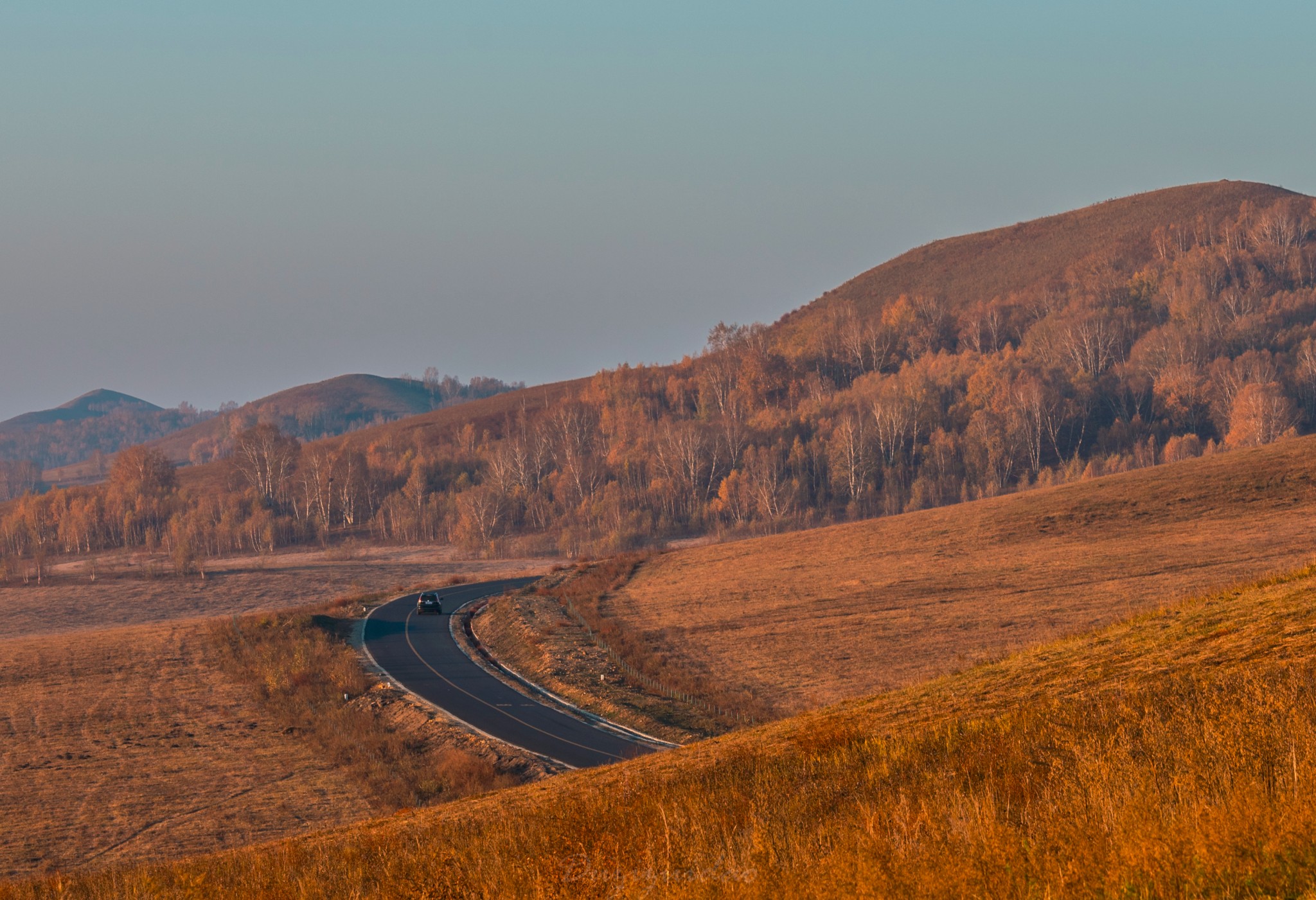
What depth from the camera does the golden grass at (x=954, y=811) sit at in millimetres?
7035

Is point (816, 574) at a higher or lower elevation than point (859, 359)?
lower

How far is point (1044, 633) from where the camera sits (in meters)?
38.9

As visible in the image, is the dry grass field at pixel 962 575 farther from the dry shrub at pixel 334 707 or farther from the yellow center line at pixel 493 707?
the dry shrub at pixel 334 707

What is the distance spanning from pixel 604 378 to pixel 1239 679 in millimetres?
179445

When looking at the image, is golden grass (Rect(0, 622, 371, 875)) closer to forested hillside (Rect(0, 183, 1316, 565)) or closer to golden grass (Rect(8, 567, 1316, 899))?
golden grass (Rect(8, 567, 1316, 899))

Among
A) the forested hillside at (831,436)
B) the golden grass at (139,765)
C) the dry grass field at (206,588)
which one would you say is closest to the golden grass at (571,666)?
the golden grass at (139,765)

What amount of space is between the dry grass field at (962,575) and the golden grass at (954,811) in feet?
58.8

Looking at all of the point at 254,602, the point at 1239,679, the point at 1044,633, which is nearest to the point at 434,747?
the point at 1044,633

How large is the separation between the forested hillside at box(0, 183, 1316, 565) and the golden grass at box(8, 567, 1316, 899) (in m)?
106

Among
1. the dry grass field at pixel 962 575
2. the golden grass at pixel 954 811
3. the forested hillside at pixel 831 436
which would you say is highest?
the forested hillside at pixel 831 436

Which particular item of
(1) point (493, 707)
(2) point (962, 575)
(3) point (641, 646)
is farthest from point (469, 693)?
(2) point (962, 575)

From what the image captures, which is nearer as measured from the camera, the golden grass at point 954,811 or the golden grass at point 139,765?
the golden grass at point 954,811

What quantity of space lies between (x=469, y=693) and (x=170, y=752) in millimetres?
12651

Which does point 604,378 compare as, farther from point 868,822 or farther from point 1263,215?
point 868,822
